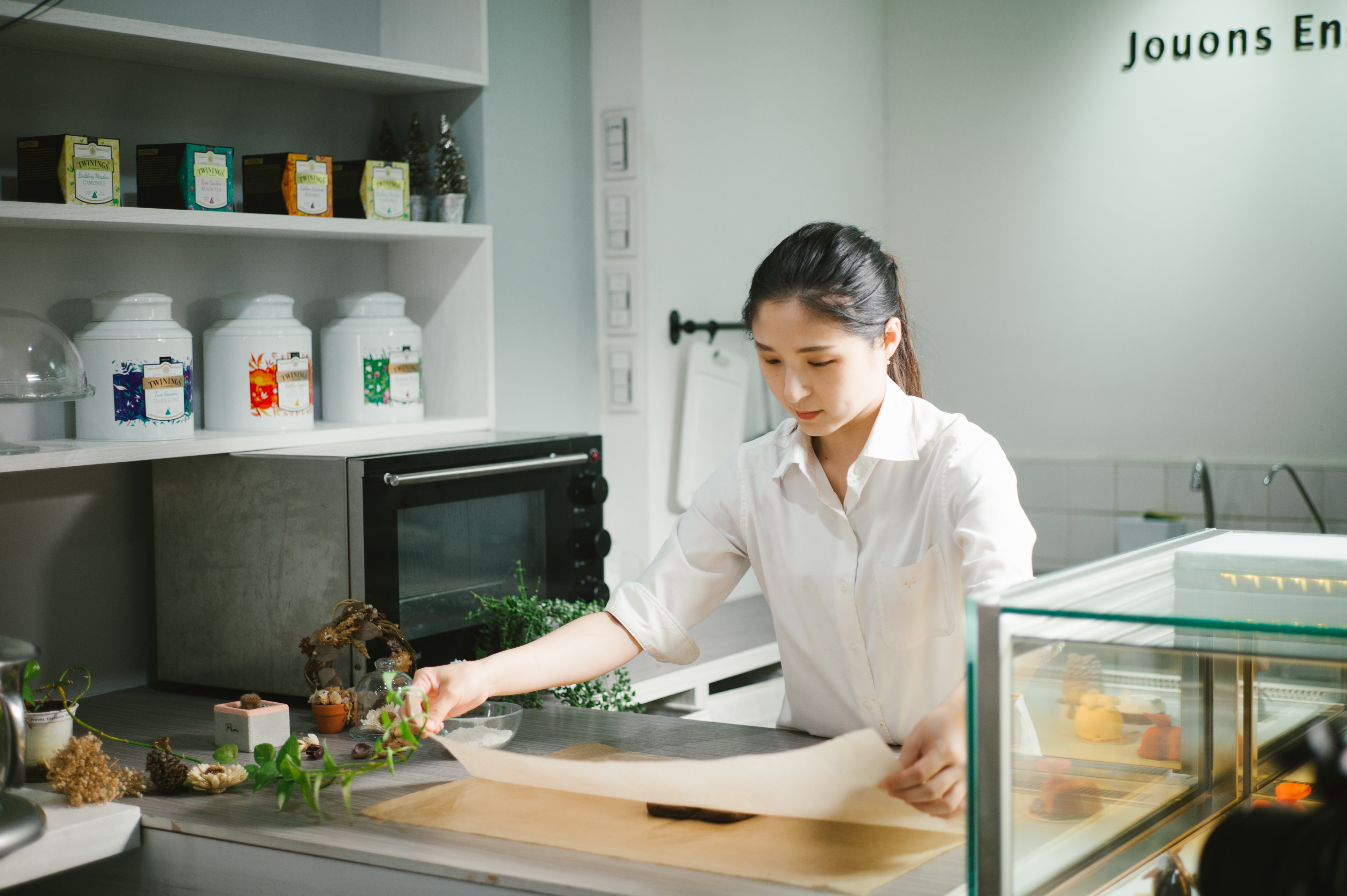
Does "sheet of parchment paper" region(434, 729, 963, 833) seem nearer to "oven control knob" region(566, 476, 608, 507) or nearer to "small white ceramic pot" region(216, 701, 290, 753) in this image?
"small white ceramic pot" region(216, 701, 290, 753)

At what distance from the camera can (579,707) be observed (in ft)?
6.10

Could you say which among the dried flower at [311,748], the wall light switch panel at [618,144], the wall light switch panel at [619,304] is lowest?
the dried flower at [311,748]

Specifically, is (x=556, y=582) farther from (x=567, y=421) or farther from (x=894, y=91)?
(x=894, y=91)

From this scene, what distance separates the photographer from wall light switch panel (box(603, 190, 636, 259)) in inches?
112

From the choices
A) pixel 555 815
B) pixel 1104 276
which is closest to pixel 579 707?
pixel 555 815

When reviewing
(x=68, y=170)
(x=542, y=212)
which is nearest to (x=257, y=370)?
(x=68, y=170)

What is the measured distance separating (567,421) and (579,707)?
1.10 meters

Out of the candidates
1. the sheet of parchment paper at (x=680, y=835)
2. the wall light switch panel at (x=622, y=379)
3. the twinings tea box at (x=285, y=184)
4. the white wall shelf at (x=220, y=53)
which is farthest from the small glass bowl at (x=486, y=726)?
the wall light switch panel at (x=622, y=379)

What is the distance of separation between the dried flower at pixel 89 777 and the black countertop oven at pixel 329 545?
1.48ft

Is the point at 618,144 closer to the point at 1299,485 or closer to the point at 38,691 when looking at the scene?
the point at 38,691

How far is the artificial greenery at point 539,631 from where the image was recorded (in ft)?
6.57

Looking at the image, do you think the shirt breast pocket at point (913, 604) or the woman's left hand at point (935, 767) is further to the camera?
the shirt breast pocket at point (913, 604)

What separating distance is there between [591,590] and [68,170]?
1061 mm

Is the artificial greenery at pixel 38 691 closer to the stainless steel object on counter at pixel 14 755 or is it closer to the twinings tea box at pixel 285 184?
the stainless steel object on counter at pixel 14 755
